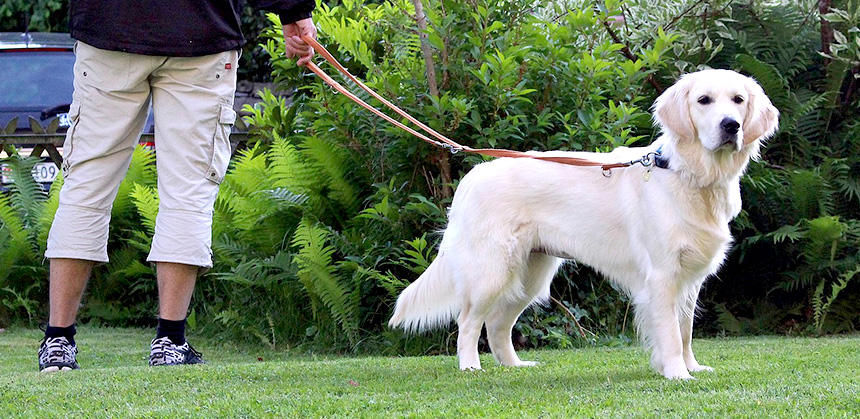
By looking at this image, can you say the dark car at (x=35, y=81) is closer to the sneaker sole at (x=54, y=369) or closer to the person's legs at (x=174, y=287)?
the person's legs at (x=174, y=287)

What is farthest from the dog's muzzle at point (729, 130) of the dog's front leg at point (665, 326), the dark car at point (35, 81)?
the dark car at point (35, 81)

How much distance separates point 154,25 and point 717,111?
90.6 inches

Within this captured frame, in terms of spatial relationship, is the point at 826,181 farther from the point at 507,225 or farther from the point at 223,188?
the point at 223,188

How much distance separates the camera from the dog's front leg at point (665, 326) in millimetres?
4074

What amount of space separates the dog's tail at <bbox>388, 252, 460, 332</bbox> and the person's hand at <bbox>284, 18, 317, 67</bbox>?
1087mm

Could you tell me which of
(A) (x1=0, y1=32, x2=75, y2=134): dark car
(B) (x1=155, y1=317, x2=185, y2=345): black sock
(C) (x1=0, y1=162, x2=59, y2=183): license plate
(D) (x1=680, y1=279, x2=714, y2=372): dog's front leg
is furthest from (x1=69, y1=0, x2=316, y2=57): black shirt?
(A) (x1=0, y1=32, x2=75, y2=134): dark car

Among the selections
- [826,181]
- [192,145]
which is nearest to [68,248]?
[192,145]

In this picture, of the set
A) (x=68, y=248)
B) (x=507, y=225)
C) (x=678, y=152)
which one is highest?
(x=678, y=152)

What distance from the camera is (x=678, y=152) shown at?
13.5 ft

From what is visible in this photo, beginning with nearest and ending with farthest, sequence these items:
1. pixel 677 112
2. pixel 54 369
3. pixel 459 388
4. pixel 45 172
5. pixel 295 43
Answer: pixel 459 388 → pixel 677 112 → pixel 54 369 → pixel 295 43 → pixel 45 172

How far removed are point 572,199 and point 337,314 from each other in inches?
70.8

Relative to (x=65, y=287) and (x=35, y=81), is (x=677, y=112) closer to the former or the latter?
(x=65, y=287)

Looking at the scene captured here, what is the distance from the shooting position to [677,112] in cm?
413

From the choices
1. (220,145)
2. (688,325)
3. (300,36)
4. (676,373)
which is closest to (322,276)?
(220,145)
